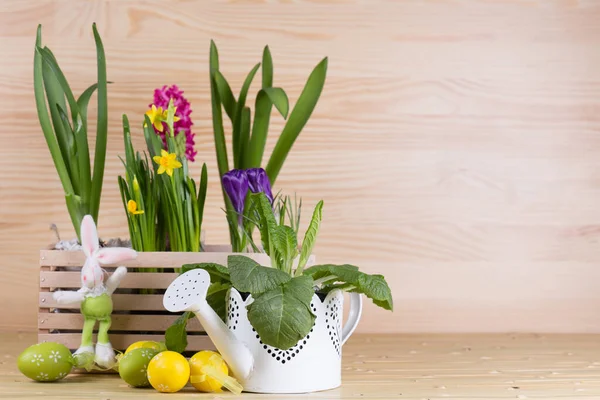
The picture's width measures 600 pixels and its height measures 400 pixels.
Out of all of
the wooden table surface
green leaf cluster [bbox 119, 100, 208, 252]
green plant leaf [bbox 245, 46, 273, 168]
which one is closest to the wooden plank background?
the wooden table surface

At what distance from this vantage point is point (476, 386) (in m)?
0.81

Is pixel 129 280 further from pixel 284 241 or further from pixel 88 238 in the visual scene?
pixel 284 241

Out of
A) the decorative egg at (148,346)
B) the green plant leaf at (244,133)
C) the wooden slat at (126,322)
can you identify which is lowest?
the decorative egg at (148,346)

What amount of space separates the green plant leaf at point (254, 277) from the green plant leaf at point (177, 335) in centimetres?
10

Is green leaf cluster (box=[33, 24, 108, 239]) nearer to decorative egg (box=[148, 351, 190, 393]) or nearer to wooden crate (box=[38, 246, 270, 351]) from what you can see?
wooden crate (box=[38, 246, 270, 351])

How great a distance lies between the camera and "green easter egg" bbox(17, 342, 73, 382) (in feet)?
2.59

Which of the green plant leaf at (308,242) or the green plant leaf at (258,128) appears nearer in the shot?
the green plant leaf at (308,242)

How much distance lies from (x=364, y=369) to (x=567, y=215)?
53 cm

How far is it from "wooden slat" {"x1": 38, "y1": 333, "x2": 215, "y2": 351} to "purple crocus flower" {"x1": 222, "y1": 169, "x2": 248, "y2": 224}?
0.16 m

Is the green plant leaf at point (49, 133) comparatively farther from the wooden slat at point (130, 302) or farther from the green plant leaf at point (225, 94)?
the green plant leaf at point (225, 94)

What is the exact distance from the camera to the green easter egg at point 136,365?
2.54ft

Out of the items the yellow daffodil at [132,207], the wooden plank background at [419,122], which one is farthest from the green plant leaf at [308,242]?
the wooden plank background at [419,122]

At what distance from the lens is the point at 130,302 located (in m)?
0.89

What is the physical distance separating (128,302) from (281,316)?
0.85 feet
